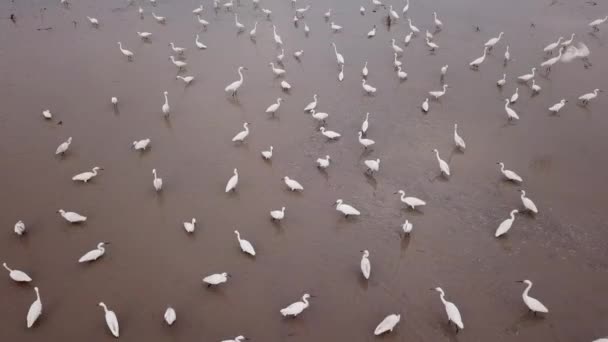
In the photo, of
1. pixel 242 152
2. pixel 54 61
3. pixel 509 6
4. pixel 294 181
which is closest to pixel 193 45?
pixel 54 61

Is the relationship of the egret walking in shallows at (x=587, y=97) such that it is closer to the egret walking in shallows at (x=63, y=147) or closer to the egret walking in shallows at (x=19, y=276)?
the egret walking in shallows at (x=63, y=147)

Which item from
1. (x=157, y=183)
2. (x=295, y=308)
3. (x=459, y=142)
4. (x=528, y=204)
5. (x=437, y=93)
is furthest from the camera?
(x=437, y=93)

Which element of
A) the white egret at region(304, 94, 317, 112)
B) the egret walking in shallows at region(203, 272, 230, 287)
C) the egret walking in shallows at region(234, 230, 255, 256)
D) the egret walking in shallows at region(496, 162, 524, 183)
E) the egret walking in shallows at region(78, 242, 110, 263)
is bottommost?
the egret walking in shallows at region(496, 162, 524, 183)

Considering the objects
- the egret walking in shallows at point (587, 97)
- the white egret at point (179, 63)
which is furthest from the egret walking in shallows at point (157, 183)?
the egret walking in shallows at point (587, 97)

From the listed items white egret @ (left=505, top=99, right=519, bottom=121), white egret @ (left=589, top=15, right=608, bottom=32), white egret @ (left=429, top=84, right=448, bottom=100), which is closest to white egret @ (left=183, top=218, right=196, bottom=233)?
white egret @ (left=429, top=84, right=448, bottom=100)

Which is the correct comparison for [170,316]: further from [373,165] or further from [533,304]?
[533,304]

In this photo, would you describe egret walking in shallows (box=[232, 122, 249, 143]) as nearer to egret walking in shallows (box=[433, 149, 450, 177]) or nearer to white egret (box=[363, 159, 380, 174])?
white egret (box=[363, 159, 380, 174])

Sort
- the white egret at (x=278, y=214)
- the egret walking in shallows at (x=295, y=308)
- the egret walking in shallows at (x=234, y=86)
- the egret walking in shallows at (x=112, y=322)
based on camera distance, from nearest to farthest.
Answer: the egret walking in shallows at (x=112, y=322)
the egret walking in shallows at (x=295, y=308)
the white egret at (x=278, y=214)
the egret walking in shallows at (x=234, y=86)

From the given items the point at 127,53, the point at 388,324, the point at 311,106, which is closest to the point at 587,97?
the point at 311,106
